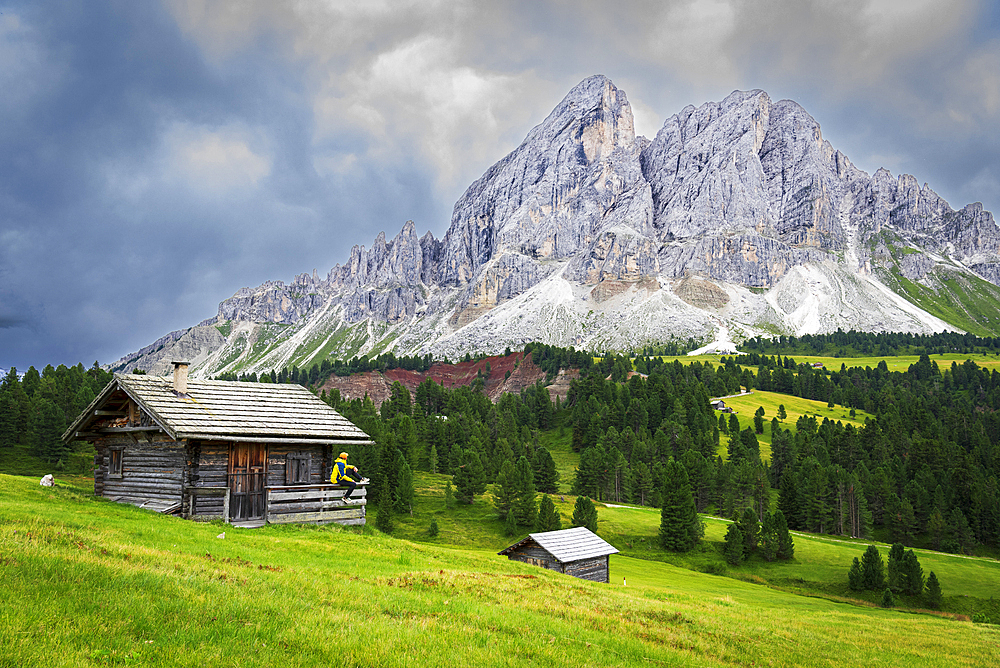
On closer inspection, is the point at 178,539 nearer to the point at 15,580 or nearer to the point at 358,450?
the point at 15,580

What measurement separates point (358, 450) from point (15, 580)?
2914 inches

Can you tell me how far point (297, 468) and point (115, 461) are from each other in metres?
9.51

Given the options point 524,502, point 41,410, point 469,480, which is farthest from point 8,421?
point 524,502

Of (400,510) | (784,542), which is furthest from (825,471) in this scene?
(400,510)

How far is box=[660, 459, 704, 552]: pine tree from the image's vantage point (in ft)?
229

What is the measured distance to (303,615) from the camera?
29.2ft

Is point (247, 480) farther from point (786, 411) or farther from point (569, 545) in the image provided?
point (786, 411)

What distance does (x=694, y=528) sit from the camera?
7050cm

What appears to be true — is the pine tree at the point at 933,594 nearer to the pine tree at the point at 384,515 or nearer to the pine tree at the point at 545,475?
the pine tree at the point at 545,475

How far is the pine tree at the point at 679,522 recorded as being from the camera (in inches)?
2746

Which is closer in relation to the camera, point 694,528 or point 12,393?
point 694,528

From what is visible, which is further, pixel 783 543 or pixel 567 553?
pixel 783 543

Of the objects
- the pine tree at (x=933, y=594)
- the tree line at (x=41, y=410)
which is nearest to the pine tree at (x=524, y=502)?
the pine tree at (x=933, y=594)

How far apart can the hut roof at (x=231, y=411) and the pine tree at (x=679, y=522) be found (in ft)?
174
